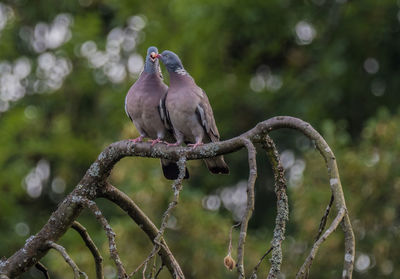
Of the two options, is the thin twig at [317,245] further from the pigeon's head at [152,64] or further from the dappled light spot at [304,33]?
the dappled light spot at [304,33]

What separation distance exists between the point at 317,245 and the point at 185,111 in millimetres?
2430

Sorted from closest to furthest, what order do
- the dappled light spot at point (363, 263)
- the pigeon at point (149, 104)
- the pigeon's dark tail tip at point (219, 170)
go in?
the pigeon's dark tail tip at point (219, 170), the pigeon at point (149, 104), the dappled light spot at point (363, 263)

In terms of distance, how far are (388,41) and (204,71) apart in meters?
2.84

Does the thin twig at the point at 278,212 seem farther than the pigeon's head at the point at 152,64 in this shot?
No

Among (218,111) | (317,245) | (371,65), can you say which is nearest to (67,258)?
(317,245)

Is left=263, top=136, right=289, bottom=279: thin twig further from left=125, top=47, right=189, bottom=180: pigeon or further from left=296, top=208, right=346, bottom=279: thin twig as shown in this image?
left=125, top=47, right=189, bottom=180: pigeon

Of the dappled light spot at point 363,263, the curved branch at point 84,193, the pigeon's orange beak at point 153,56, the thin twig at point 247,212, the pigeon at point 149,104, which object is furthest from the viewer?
the dappled light spot at point 363,263

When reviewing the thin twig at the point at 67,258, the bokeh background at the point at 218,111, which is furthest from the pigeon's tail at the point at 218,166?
the bokeh background at the point at 218,111

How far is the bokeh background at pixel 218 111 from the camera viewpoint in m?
8.25

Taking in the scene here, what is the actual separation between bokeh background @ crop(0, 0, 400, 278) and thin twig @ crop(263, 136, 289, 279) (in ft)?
16.9

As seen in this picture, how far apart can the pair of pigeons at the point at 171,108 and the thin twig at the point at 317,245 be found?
2.32 metres

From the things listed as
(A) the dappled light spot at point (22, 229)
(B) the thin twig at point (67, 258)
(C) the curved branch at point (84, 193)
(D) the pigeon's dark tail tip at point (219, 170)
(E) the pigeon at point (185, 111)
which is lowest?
(B) the thin twig at point (67, 258)

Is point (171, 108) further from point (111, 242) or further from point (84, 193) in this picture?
point (111, 242)

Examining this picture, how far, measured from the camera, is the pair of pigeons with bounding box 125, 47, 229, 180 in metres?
4.91
